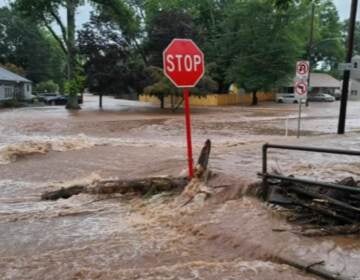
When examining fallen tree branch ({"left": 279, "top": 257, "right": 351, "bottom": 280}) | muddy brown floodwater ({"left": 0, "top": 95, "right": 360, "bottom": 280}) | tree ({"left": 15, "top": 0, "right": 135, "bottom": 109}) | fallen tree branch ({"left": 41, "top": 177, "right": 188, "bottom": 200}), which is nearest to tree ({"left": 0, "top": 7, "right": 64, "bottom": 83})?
tree ({"left": 15, "top": 0, "right": 135, "bottom": 109})

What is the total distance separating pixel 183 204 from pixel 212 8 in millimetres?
52708

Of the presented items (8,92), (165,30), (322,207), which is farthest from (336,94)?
(322,207)

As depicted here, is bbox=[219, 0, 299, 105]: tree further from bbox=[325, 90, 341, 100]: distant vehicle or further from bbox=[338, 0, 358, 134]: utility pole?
bbox=[338, 0, 358, 134]: utility pole

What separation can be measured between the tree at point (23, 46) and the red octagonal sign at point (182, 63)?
6189 cm

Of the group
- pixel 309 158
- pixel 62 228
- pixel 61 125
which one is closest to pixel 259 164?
pixel 309 158

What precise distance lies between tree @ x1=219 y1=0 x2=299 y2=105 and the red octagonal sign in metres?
42.4

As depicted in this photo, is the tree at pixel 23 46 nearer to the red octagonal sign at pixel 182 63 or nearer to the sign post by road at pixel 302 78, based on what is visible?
the sign post by road at pixel 302 78

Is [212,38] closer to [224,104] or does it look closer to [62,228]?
[224,104]

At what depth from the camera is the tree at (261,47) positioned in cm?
4878

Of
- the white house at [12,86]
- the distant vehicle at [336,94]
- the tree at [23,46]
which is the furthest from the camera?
the distant vehicle at [336,94]

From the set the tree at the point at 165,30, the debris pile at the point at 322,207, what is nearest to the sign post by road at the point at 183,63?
the debris pile at the point at 322,207

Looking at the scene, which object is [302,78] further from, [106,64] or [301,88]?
[106,64]

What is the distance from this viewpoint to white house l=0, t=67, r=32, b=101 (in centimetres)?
4579

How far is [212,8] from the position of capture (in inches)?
2231
